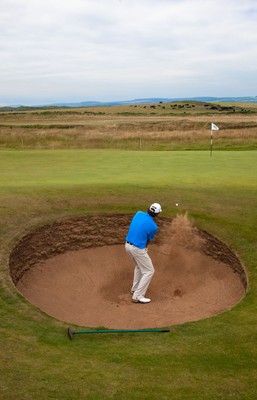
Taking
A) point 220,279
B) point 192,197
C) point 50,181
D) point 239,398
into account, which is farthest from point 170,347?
point 50,181

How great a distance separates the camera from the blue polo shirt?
9945 mm

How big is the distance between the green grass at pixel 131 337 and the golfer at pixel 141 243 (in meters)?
2.11

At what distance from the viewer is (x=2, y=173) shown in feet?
67.1

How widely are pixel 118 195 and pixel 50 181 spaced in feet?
13.9

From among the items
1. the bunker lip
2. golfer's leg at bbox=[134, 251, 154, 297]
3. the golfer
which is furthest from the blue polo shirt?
the bunker lip

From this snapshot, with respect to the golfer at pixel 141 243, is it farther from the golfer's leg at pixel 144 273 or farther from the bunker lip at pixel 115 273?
the bunker lip at pixel 115 273

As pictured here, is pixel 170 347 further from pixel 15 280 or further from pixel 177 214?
pixel 177 214

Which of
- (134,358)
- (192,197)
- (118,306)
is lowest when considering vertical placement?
(118,306)

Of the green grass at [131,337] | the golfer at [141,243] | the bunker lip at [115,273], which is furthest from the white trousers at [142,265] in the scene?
the green grass at [131,337]

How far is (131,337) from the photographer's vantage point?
798 cm

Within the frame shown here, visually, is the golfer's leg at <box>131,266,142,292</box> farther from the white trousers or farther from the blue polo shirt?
the blue polo shirt

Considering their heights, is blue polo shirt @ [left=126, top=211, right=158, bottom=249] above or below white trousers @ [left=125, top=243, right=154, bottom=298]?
above

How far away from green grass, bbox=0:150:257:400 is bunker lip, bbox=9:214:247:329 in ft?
1.40

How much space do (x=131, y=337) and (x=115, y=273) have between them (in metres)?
4.13
